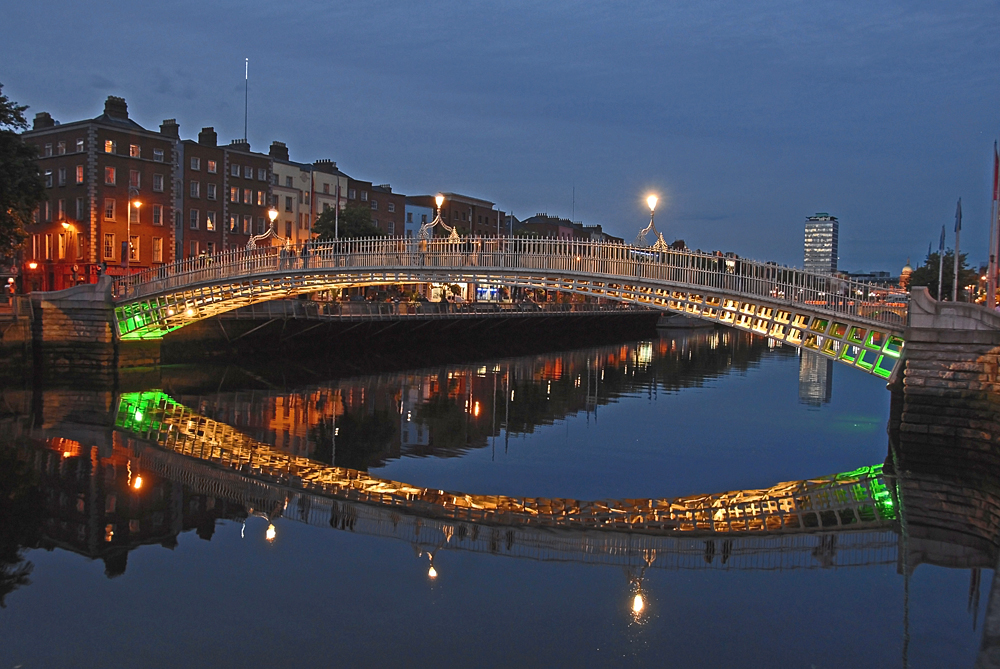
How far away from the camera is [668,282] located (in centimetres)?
2125

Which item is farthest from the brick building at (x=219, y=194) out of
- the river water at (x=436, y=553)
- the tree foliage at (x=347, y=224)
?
the river water at (x=436, y=553)

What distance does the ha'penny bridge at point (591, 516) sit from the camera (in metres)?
11.9

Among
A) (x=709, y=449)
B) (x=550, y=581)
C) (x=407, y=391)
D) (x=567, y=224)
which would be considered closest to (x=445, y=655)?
(x=550, y=581)

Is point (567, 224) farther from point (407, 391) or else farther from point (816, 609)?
point (816, 609)

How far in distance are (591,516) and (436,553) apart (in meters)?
2.89

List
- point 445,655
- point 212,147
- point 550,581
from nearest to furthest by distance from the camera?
point 445,655 → point 550,581 → point 212,147

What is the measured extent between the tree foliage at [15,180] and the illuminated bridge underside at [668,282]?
5.81 metres

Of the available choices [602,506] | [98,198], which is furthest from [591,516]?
[98,198]

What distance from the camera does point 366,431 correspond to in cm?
2100

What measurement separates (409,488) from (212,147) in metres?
40.6

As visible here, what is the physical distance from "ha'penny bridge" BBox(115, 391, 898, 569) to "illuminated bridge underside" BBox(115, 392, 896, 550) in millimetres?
17

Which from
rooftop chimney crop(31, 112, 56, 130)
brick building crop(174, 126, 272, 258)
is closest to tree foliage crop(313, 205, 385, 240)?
brick building crop(174, 126, 272, 258)

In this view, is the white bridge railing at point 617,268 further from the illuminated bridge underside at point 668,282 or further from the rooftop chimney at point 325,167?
the rooftop chimney at point 325,167

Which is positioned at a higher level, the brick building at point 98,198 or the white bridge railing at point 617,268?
the brick building at point 98,198
